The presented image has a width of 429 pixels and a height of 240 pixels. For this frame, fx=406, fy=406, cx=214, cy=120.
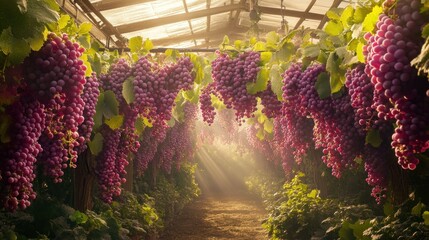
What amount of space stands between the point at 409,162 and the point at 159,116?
2.85 meters

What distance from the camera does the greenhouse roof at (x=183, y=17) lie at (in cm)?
827

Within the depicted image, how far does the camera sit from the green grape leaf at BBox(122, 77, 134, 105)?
4.26 metres

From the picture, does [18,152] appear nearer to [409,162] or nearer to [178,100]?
[409,162]

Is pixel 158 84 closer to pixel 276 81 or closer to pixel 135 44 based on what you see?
pixel 135 44

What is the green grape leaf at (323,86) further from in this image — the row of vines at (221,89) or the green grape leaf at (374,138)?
the green grape leaf at (374,138)

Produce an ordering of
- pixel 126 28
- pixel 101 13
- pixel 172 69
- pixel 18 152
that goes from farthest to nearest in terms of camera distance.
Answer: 1. pixel 126 28
2. pixel 101 13
3. pixel 172 69
4. pixel 18 152

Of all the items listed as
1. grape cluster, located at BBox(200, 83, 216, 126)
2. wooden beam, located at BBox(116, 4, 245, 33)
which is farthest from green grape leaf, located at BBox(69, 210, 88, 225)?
wooden beam, located at BBox(116, 4, 245, 33)

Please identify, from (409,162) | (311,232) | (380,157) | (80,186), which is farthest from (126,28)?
(409,162)

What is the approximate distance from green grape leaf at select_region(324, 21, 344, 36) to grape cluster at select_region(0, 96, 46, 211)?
2566mm

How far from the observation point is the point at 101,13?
28.2ft

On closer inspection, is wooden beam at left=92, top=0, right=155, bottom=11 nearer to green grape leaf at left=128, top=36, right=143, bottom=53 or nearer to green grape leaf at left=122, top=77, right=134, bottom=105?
green grape leaf at left=128, top=36, right=143, bottom=53

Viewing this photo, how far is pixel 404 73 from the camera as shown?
2.14m

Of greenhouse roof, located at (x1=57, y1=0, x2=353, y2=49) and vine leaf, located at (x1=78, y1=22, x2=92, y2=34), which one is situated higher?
greenhouse roof, located at (x1=57, y1=0, x2=353, y2=49)

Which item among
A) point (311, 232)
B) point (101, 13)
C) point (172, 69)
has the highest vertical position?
point (101, 13)
